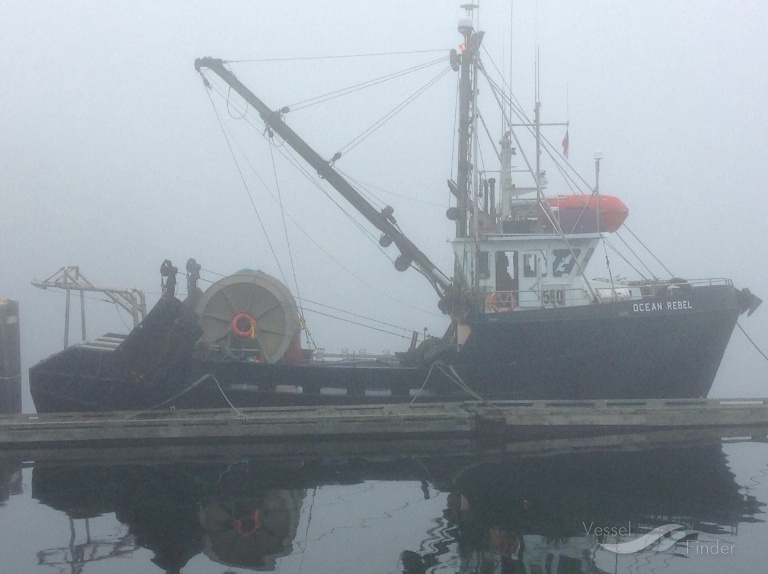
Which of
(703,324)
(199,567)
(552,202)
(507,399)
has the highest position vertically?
(552,202)

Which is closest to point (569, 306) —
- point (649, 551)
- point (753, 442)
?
point (753, 442)

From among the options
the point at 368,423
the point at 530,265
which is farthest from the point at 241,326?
A: the point at 530,265

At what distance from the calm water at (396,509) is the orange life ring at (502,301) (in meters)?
2.97

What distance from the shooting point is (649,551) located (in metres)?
9.90

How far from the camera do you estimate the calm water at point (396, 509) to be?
9727mm

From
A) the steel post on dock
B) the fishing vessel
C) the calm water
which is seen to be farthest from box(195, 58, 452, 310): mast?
the steel post on dock

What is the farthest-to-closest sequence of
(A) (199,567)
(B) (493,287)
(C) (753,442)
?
1. (B) (493,287)
2. (C) (753,442)
3. (A) (199,567)

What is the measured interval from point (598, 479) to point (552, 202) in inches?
276

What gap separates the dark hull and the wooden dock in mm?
704

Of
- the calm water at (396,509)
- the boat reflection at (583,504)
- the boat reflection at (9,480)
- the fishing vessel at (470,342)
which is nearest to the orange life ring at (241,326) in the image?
the fishing vessel at (470,342)

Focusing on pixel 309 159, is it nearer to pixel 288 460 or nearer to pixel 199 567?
pixel 288 460

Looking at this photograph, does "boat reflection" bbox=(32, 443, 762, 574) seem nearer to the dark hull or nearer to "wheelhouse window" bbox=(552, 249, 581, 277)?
the dark hull

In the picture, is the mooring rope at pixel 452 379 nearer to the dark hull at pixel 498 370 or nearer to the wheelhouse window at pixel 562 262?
the dark hull at pixel 498 370

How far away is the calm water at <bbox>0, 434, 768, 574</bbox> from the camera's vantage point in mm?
9727
